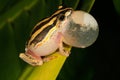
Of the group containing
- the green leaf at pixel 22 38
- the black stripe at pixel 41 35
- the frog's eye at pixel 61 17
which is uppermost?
the frog's eye at pixel 61 17

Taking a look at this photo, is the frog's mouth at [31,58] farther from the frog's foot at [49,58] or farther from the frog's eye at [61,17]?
the frog's eye at [61,17]

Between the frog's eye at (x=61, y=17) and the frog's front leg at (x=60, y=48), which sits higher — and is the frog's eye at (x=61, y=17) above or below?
above

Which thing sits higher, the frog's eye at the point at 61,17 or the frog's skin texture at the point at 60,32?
the frog's eye at the point at 61,17

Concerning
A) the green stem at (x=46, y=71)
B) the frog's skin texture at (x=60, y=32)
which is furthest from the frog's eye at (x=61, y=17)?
the green stem at (x=46, y=71)

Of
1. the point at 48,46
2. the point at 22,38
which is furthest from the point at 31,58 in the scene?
the point at 22,38

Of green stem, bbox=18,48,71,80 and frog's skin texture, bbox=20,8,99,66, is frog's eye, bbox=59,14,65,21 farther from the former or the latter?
green stem, bbox=18,48,71,80

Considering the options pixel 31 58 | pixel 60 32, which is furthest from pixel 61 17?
pixel 31 58

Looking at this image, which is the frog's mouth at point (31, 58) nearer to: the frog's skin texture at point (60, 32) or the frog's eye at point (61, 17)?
the frog's skin texture at point (60, 32)

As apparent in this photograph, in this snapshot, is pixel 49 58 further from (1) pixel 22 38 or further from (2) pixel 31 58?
(1) pixel 22 38

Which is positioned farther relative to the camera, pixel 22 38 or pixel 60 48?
pixel 22 38
